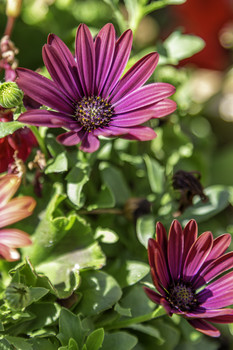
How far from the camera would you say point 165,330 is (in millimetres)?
671

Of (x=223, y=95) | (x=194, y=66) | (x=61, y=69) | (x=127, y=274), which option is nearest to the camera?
(x=61, y=69)

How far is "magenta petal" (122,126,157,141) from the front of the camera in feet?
1.54

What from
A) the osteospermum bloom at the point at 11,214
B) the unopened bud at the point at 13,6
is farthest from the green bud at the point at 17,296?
the unopened bud at the point at 13,6

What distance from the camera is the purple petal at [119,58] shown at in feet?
1.72

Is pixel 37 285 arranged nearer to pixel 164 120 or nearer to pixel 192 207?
pixel 192 207

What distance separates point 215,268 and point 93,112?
0.77 feet

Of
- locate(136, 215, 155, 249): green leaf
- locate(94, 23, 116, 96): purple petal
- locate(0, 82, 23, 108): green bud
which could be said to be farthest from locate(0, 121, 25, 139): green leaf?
locate(136, 215, 155, 249): green leaf

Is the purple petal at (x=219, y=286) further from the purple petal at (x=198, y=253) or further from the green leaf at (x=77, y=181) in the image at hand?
the green leaf at (x=77, y=181)

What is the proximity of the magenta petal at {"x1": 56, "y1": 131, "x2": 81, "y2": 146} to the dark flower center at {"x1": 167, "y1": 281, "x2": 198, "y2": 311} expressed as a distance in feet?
0.69

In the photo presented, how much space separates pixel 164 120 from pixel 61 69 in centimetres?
32

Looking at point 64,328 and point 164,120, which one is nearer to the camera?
point 64,328

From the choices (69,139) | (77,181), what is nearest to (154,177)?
(77,181)

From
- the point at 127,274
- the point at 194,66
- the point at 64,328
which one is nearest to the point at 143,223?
the point at 127,274

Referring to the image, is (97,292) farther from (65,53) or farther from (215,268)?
Result: (65,53)
